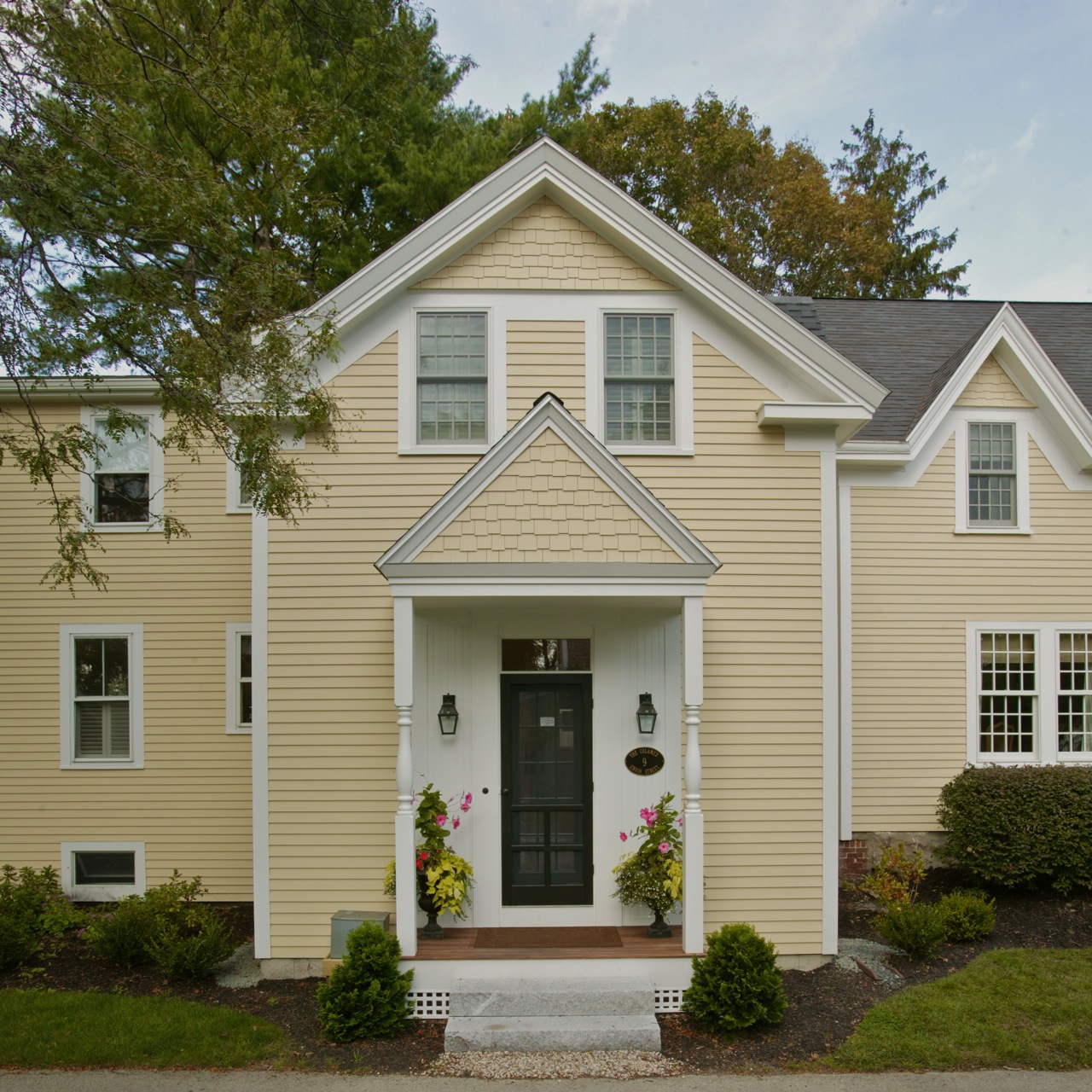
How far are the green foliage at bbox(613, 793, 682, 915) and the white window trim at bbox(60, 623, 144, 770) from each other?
6.13 m

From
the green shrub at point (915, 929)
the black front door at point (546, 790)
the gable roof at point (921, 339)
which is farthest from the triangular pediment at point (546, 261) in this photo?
the green shrub at point (915, 929)

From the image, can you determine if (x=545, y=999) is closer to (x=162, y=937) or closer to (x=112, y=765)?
(x=162, y=937)

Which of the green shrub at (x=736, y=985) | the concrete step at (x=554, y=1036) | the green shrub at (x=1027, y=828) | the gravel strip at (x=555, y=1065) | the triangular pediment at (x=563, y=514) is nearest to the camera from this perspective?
the gravel strip at (x=555, y=1065)

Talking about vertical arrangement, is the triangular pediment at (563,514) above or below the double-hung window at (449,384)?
below

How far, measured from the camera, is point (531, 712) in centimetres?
850

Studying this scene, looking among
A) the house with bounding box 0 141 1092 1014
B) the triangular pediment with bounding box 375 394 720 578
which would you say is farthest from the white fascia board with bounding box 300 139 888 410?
the triangular pediment with bounding box 375 394 720 578

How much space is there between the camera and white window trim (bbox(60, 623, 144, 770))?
413 inches

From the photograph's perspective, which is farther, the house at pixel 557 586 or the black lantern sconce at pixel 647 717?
the black lantern sconce at pixel 647 717

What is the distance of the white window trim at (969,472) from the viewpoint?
11016 mm

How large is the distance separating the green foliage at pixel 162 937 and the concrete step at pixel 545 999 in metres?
2.53

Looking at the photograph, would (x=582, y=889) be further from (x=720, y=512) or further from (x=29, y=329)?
(x=29, y=329)

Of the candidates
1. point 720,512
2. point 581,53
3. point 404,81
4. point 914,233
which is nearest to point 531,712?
point 720,512

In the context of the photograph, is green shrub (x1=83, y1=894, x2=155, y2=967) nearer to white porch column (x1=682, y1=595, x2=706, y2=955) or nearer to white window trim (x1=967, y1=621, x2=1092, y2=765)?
white porch column (x1=682, y1=595, x2=706, y2=955)

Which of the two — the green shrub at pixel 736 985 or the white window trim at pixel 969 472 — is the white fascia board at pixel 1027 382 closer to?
the white window trim at pixel 969 472
